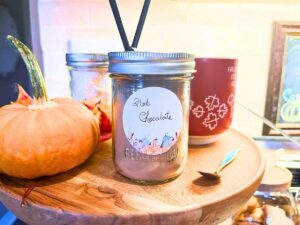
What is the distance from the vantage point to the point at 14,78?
64 cm

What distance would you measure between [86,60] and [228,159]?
0.26m

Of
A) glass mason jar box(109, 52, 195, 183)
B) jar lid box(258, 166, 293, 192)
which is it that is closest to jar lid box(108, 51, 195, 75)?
glass mason jar box(109, 52, 195, 183)

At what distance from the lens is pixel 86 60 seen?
1.38ft

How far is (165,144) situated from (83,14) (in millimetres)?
553

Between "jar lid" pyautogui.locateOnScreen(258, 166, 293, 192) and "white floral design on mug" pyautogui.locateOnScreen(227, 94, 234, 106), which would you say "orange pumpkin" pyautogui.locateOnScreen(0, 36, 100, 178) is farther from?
"jar lid" pyautogui.locateOnScreen(258, 166, 293, 192)

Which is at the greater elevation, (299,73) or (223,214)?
(299,73)

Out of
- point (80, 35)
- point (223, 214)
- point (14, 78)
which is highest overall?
point (80, 35)

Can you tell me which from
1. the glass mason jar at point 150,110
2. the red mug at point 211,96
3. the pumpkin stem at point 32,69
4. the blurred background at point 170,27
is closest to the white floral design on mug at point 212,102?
the red mug at point 211,96

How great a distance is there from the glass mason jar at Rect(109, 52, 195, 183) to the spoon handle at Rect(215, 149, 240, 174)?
67 mm

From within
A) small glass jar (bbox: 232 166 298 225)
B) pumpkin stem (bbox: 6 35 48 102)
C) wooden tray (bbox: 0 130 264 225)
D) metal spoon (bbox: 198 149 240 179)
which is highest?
pumpkin stem (bbox: 6 35 48 102)

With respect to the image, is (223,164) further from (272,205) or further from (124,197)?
(272,205)

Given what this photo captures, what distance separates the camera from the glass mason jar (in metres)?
0.26

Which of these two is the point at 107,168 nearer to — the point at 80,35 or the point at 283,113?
the point at 80,35

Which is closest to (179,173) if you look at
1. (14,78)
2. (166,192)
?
(166,192)
